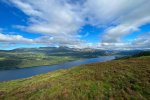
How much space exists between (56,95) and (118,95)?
13.0 meters

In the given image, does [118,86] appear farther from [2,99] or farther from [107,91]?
[2,99]

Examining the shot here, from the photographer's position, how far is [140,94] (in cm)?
2558

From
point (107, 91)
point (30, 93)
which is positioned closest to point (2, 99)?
point (30, 93)

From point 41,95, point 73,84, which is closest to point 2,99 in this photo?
point 41,95

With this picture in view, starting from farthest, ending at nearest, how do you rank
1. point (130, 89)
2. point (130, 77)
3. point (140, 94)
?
point (130, 77) < point (130, 89) < point (140, 94)

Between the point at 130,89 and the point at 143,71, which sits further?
the point at 143,71

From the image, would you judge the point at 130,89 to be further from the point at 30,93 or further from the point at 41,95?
the point at 30,93

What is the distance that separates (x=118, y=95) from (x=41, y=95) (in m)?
16.7

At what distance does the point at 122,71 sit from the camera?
36219mm

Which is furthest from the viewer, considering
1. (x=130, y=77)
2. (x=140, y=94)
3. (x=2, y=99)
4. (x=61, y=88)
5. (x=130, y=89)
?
(x=2, y=99)

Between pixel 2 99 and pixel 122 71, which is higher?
pixel 122 71

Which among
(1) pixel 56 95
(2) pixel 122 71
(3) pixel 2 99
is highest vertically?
(2) pixel 122 71

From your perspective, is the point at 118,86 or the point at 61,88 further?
the point at 61,88

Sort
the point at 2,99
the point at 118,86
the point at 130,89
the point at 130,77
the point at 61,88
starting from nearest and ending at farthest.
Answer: the point at 130,89 → the point at 118,86 → the point at 130,77 → the point at 61,88 → the point at 2,99
